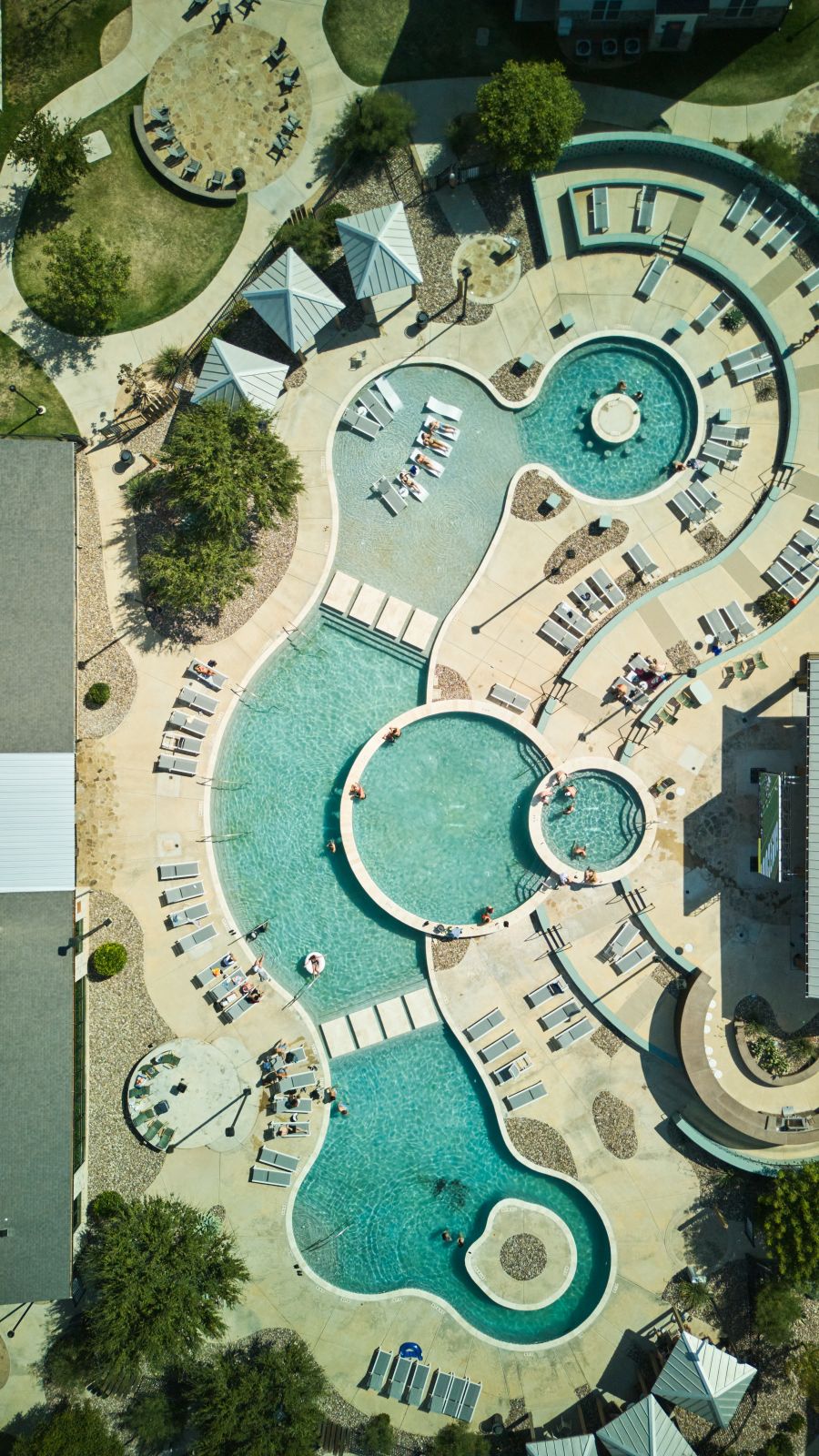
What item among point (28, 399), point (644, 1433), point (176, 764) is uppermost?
point (28, 399)

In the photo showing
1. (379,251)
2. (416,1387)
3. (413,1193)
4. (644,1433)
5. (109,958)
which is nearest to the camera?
(644,1433)

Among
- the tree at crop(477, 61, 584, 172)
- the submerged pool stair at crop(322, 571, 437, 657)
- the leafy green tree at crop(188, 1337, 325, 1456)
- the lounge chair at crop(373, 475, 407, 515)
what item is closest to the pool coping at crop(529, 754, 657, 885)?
the submerged pool stair at crop(322, 571, 437, 657)

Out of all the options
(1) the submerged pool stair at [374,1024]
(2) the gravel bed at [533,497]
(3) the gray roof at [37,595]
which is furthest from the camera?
(2) the gravel bed at [533,497]

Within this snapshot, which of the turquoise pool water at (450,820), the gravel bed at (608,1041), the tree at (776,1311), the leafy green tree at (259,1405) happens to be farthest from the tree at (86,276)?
the tree at (776,1311)

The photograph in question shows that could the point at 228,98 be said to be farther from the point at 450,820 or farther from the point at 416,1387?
the point at 416,1387

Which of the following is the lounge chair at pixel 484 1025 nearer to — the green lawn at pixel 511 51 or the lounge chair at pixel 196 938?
the lounge chair at pixel 196 938

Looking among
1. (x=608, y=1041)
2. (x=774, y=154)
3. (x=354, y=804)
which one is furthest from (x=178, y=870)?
(x=774, y=154)

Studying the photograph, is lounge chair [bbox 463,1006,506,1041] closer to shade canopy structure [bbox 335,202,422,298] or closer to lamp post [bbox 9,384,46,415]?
shade canopy structure [bbox 335,202,422,298]

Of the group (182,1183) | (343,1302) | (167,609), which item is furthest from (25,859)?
(343,1302)
